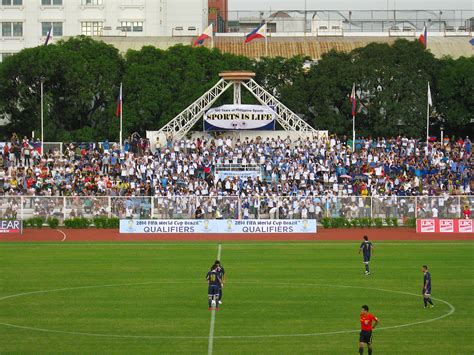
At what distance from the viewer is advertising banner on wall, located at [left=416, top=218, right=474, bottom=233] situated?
6994 cm

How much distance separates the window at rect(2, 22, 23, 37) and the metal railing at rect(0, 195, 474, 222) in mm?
61046

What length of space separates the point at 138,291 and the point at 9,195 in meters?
32.5

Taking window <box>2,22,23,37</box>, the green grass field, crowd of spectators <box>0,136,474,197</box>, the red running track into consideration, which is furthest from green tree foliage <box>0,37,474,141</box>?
the green grass field

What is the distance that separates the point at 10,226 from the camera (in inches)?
2707

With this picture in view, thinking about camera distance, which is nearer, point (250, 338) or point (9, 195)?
point (250, 338)

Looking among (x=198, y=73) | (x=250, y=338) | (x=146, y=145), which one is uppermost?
(x=198, y=73)

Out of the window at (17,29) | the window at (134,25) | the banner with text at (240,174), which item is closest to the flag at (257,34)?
the banner with text at (240,174)

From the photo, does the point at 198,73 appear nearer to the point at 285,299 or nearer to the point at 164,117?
the point at 164,117

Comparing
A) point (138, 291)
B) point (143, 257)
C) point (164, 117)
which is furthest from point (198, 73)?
point (138, 291)

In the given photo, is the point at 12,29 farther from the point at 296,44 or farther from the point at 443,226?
the point at 443,226

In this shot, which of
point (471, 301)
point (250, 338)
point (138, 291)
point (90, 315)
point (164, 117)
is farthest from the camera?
point (164, 117)

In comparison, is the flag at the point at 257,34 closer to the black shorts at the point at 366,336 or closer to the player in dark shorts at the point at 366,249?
the player in dark shorts at the point at 366,249

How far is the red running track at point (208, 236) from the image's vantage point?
6719 centimetres

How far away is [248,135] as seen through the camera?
279 ft
